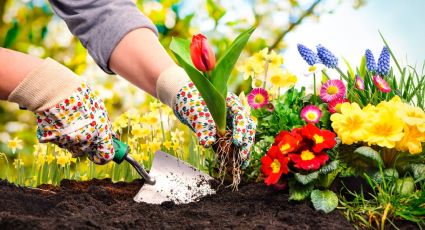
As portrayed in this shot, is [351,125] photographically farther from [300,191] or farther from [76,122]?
[76,122]

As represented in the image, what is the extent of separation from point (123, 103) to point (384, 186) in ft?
7.00

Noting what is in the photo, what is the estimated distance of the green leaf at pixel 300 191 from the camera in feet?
6.79

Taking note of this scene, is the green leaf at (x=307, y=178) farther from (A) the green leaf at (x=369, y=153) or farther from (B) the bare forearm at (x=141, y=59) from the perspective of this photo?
(B) the bare forearm at (x=141, y=59)

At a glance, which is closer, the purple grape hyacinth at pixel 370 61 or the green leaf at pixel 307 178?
the green leaf at pixel 307 178

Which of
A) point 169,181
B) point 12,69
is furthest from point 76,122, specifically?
point 169,181

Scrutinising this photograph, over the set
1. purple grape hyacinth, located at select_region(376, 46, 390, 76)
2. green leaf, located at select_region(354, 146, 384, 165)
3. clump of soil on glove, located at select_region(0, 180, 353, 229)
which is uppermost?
purple grape hyacinth, located at select_region(376, 46, 390, 76)

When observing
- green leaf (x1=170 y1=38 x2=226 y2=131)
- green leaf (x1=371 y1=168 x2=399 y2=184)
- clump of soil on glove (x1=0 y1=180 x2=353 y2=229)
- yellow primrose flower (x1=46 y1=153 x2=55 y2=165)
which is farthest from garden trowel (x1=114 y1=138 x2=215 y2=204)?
green leaf (x1=371 y1=168 x2=399 y2=184)

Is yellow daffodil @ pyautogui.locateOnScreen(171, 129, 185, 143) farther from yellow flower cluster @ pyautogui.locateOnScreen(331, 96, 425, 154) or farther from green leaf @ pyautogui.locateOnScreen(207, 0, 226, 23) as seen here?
yellow flower cluster @ pyautogui.locateOnScreen(331, 96, 425, 154)

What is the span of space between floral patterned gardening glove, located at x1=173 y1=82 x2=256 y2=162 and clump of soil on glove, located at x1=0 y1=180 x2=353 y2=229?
19 cm

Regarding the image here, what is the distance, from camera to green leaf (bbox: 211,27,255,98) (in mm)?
2086

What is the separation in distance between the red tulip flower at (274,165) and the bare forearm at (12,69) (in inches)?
34.6

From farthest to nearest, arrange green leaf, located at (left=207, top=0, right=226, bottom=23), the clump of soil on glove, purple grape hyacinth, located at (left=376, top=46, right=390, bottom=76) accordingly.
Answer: green leaf, located at (left=207, top=0, right=226, bottom=23) < purple grape hyacinth, located at (left=376, top=46, right=390, bottom=76) < the clump of soil on glove

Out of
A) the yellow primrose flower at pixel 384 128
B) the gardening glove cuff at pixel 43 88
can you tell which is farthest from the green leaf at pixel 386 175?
the gardening glove cuff at pixel 43 88

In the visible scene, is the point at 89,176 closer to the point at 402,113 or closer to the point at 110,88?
the point at 110,88
